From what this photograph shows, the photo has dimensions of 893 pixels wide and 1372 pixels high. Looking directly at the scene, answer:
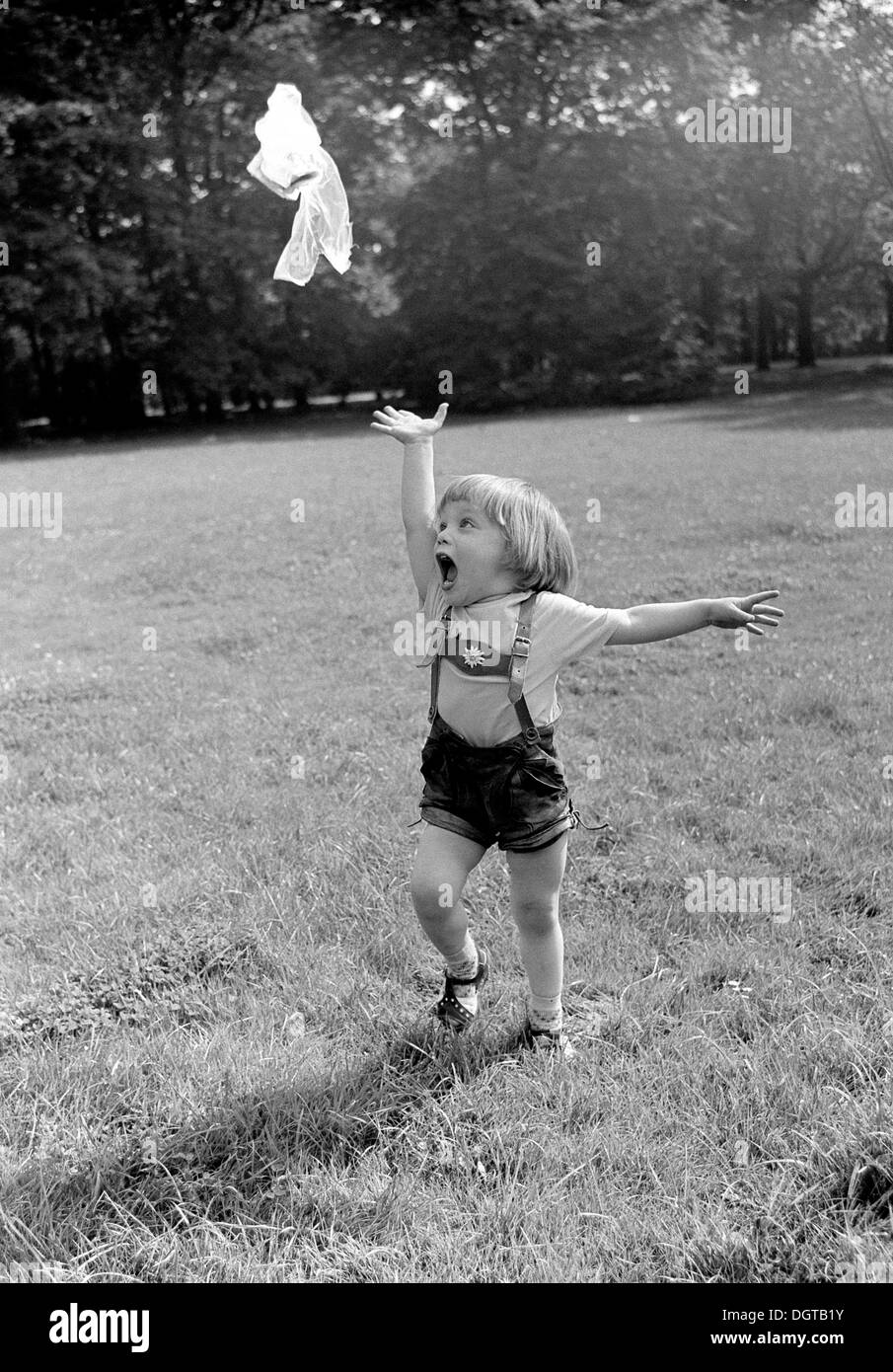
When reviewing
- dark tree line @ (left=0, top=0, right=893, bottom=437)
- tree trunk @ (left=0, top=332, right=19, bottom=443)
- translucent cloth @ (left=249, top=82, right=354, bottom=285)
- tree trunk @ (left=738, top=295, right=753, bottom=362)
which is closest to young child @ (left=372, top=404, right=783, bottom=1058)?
translucent cloth @ (left=249, top=82, right=354, bottom=285)

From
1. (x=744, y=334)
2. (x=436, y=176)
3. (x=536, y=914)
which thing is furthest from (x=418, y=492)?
(x=744, y=334)

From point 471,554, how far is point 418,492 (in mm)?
349

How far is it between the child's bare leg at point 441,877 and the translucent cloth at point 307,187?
170cm

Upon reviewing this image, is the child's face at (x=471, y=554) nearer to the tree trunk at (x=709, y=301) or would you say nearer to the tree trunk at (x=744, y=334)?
the tree trunk at (x=709, y=301)

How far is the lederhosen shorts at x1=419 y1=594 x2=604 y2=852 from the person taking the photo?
297cm

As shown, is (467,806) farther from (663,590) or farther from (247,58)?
(247,58)

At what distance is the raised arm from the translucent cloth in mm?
548

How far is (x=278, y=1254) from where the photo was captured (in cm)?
243

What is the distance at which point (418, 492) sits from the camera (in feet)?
10.5

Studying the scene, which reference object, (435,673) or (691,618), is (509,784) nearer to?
Result: (435,673)
